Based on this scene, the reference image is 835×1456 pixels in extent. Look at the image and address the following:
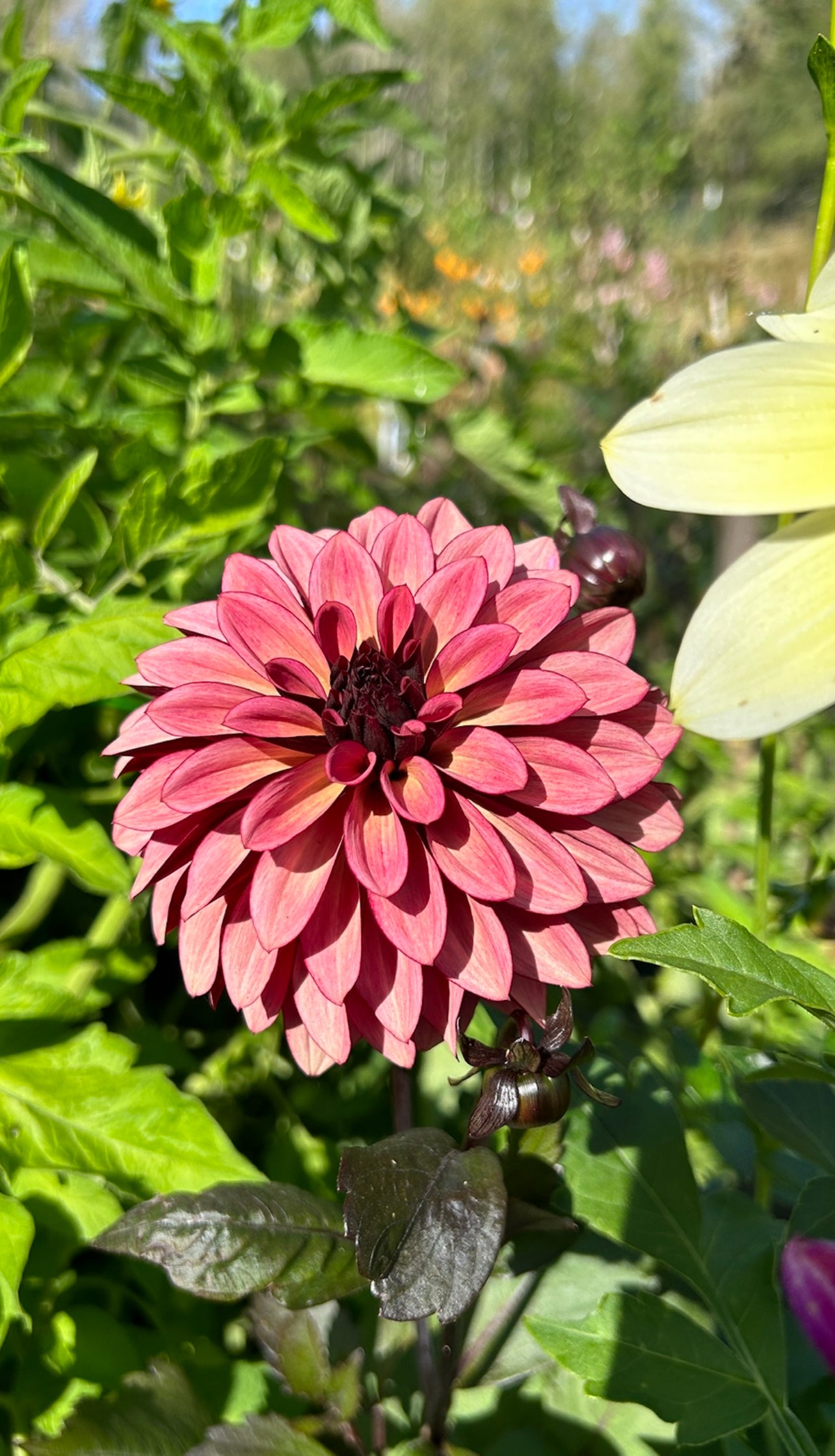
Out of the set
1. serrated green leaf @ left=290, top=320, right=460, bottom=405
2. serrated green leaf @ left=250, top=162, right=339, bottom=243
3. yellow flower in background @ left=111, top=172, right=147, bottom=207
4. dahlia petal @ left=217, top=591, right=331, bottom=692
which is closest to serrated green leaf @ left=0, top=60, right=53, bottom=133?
serrated green leaf @ left=250, top=162, right=339, bottom=243

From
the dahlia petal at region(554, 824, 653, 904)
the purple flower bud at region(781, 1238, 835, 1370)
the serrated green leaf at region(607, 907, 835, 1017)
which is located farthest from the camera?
the dahlia petal at region(554, 824, 653, 904)

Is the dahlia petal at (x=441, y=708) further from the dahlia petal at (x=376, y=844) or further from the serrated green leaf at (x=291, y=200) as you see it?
the serrated green leaf at (x=291, y=200)

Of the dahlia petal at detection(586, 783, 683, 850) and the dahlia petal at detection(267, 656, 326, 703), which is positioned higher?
the dahlia petal at detection(267, 656, 326, 703)

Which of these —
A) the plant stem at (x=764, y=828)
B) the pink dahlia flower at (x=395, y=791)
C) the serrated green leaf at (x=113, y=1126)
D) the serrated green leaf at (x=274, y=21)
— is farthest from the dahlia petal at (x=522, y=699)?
the serrated green leaf at (x=274, y=21)

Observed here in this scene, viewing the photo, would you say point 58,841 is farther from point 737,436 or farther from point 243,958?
point 737,436

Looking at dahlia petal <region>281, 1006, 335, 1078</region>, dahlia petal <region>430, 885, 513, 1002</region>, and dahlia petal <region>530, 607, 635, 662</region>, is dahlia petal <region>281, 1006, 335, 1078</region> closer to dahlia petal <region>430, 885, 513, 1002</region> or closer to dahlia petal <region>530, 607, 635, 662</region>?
dahlia petal <region>430, 885, 513, 1002</region>

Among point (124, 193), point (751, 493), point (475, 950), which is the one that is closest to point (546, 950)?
point (475, 950)

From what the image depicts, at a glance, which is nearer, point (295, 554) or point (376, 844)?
point (376, 844)
